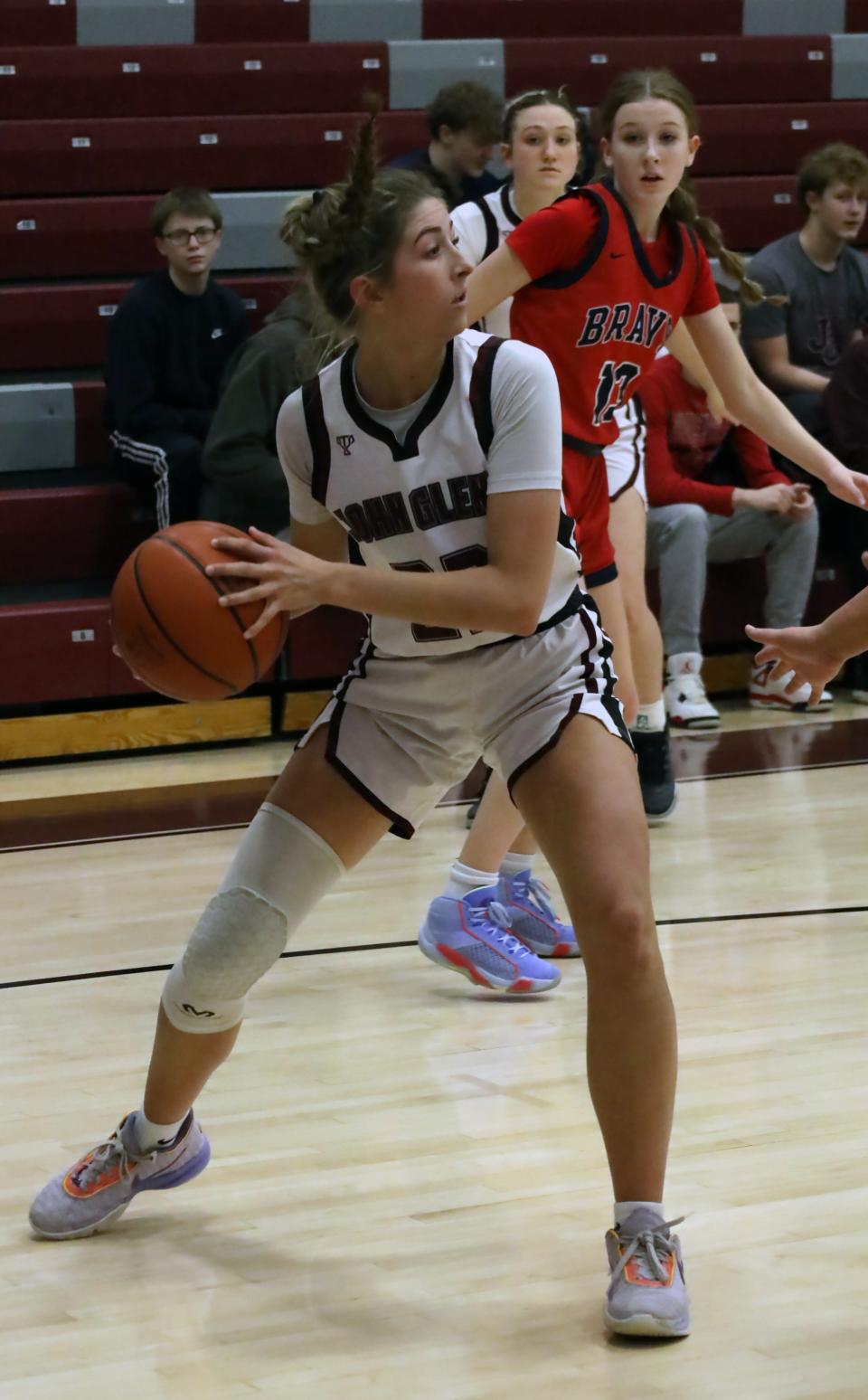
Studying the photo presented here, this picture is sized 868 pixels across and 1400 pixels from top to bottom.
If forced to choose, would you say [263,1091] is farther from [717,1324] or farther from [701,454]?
[701,454]

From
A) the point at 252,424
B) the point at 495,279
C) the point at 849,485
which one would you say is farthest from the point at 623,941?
the point at 252,424

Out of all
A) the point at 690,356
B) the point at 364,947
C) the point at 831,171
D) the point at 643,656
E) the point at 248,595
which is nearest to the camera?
the point at 248,595

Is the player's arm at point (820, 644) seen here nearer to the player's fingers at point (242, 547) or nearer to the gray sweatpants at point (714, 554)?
the player's fingers at point (242, 547)

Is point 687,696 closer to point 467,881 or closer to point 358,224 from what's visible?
point 467,881

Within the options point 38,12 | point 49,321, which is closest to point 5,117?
point 38,12

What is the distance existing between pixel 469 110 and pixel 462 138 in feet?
0.35

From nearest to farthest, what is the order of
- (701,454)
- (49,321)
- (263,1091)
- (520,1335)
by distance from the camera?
(520,1335), (263,1091), (701,454), (49,321)

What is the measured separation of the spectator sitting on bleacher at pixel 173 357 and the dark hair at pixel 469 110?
35.9 inches

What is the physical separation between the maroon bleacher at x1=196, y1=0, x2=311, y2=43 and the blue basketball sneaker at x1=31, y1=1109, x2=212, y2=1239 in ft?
23.1

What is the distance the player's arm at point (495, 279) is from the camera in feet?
11.9

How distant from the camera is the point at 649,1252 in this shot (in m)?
2.35

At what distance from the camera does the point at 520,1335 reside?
91.0 inches

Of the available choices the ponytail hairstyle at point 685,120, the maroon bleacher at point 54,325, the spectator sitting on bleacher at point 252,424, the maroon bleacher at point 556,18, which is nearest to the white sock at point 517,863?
the ponytail hairstyle at point 685,120

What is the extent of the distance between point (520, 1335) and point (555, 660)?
852 millimetres
